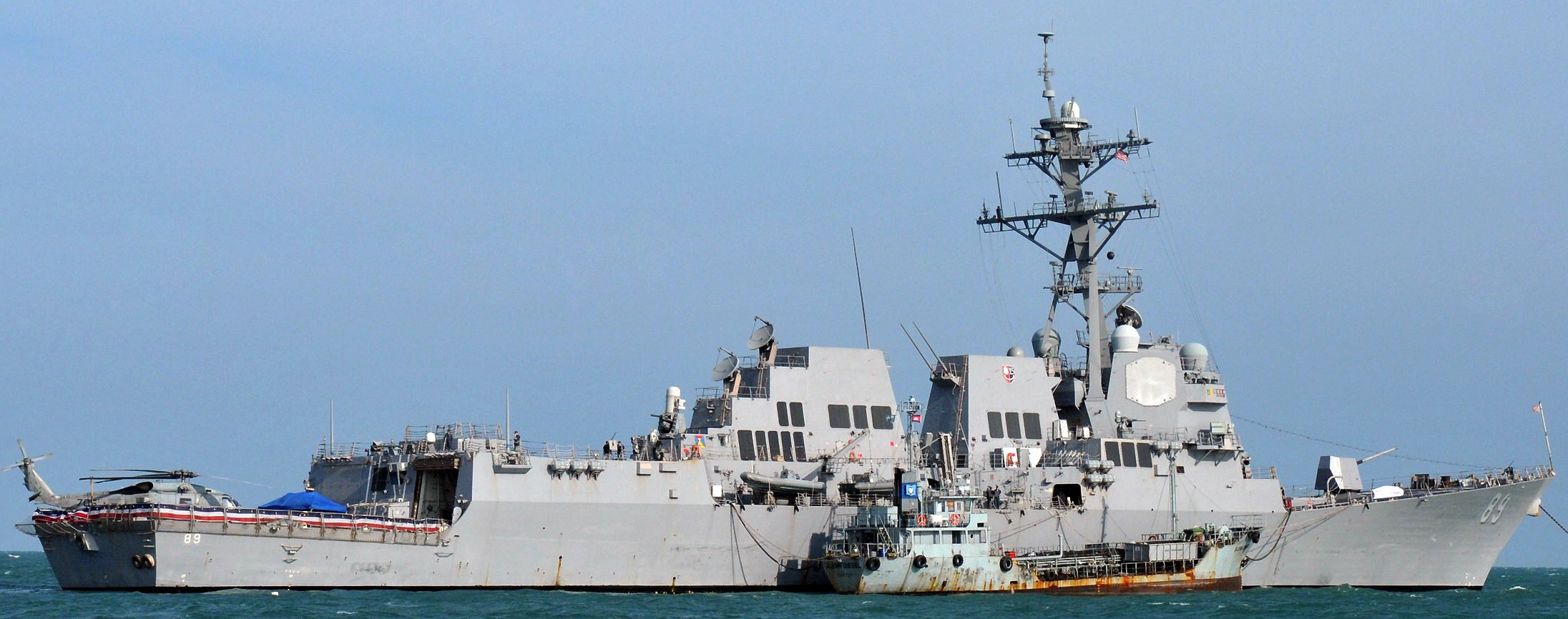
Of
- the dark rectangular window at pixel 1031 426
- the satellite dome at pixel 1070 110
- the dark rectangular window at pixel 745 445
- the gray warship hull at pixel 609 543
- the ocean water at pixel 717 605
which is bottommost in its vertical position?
the ocean water at pixel 717 605

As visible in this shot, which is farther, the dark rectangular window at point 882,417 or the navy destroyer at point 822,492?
the dark rectangular window at point 882,417

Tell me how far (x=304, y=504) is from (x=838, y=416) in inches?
432

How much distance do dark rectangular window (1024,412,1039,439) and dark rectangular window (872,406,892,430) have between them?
312cm

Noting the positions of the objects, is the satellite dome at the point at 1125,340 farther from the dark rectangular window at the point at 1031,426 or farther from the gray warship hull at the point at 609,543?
the gray warship hull at the point at 609,543

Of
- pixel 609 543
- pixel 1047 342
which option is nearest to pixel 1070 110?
pixel 1047 342

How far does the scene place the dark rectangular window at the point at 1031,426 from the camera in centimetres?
3841

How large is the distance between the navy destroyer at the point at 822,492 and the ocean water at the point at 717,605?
62 cm

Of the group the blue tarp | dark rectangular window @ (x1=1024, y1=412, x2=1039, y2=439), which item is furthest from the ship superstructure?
the blue tarp

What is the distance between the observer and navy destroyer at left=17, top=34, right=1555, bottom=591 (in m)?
32.0

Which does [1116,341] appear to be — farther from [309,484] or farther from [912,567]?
[309,484]

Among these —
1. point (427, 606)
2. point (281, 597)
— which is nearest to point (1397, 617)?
point (427, 606)

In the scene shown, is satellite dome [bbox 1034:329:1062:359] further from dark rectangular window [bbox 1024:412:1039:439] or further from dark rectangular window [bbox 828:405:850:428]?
dark rectangular window [bbox 828:405:850:428]

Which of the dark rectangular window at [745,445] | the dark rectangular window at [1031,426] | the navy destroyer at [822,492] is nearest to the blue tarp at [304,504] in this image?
the navy destroyer at [822,492]

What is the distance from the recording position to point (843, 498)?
118 ft
